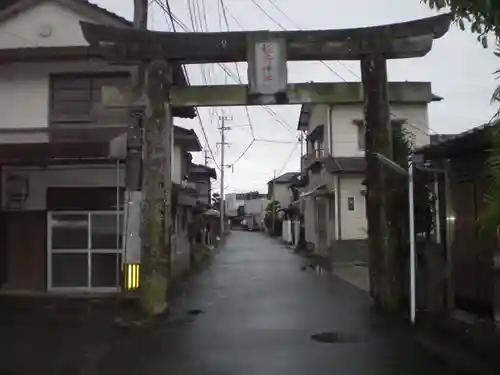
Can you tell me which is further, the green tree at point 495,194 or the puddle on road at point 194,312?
the puddle on road at point 194,312

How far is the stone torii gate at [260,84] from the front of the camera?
1320 centimetres

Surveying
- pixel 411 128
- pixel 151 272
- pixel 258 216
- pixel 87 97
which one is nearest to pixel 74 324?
pixel 151 272

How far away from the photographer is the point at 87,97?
→ 18281 millimetres

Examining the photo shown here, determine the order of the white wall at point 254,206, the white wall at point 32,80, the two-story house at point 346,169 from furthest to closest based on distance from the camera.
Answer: the white wall at point 254,206 < the two-story house at point 346,169 < the white wall at point 32,80

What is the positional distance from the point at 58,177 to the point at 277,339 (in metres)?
9.31

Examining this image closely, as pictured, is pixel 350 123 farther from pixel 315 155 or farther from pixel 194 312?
pixel 194 312

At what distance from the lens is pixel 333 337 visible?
1088cm

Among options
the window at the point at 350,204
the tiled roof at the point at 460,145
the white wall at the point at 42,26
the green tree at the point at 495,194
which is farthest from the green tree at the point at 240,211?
the green tree at the point at 495,194

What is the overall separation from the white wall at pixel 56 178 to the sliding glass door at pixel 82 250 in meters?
0.63

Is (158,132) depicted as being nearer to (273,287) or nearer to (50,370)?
(50,370)

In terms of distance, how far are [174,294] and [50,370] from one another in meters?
9.34

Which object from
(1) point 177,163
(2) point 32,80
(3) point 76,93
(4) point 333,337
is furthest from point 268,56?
(1) point 177,163

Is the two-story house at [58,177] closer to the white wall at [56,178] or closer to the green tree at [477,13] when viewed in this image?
the white wall at [56,178]

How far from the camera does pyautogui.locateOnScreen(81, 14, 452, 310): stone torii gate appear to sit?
1320 cm
